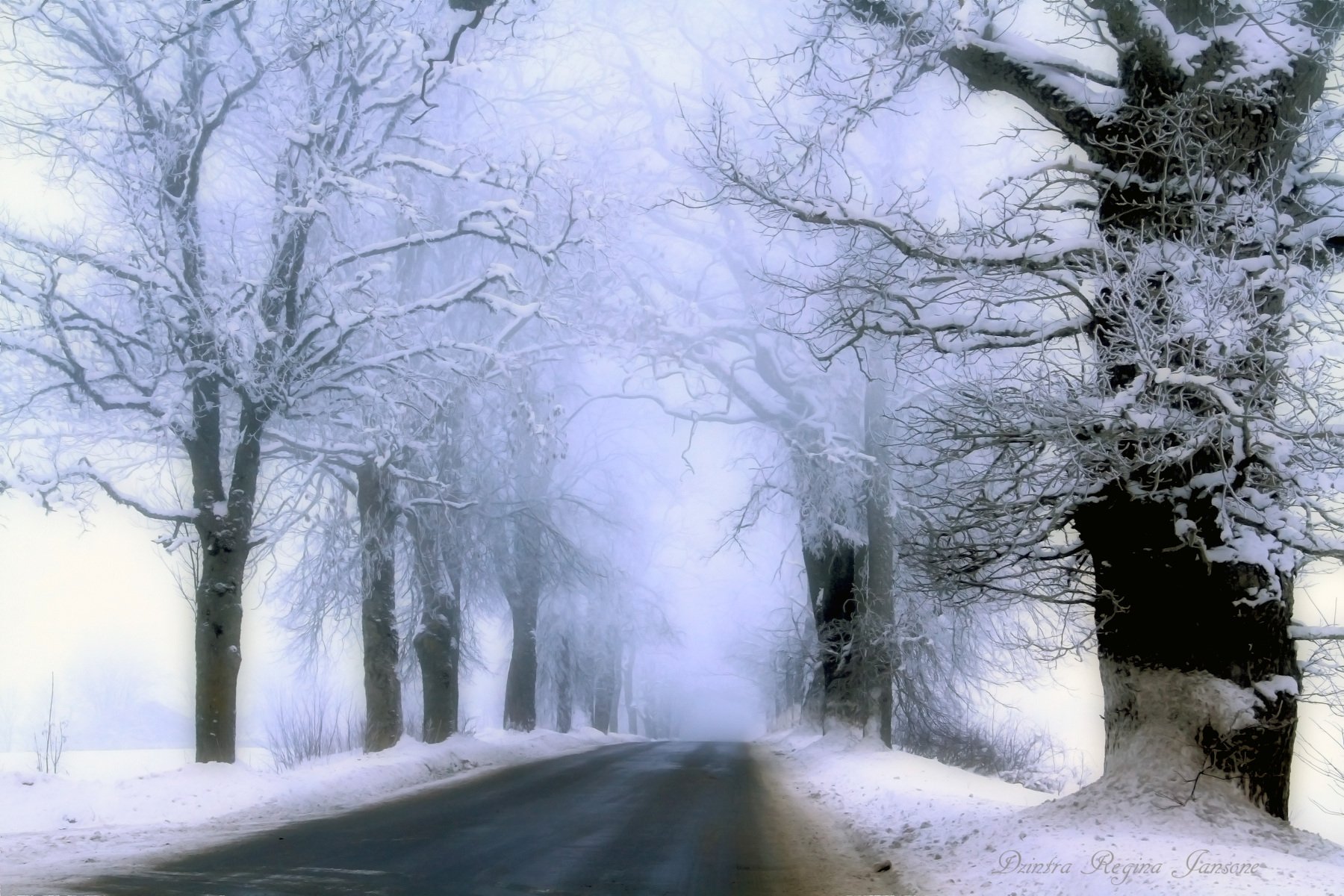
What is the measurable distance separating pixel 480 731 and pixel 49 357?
14751 millimetres

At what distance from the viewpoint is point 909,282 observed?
891 cm

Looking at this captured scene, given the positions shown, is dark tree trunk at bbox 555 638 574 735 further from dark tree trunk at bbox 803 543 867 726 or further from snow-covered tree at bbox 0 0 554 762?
snow-covered tree at bbox 0 0 554 762

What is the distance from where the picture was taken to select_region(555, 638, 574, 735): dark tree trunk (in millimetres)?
33219

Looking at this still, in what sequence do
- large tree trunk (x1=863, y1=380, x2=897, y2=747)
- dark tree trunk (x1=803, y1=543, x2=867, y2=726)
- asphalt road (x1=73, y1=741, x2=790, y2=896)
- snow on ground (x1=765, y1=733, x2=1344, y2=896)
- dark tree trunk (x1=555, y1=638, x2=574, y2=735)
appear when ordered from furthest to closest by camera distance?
dark tree trunk (x1=555, y1=638, x2=574, y2=735) < dark tree trunk (x1=803, y1=543, x2=867, y2=726) < large tree trunk (x1=863, y1=380, x2=897, y2=747) < asphalt road (x1=73, y1=741, x2=790, y2=896) < snow on ground (x1=765, y1=733, x2=1344, y2=896)

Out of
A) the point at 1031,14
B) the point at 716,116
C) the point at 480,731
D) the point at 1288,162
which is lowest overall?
the point at 480,731

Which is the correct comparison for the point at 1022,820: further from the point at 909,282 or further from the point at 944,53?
the point at 944,53

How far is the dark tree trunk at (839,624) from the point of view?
64.3ft

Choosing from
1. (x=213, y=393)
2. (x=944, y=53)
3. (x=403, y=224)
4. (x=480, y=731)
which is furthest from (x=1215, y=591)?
(x=480, y=731)

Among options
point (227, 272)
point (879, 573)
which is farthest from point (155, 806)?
point (879, 573)

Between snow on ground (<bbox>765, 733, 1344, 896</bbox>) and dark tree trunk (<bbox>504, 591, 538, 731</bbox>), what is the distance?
16878 mm

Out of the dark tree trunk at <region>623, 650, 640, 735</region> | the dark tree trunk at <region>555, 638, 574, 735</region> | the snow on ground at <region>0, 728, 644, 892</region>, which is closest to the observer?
the snow on ground at <region>0, 728, 644, 892</region>

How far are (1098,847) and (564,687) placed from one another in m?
28.1

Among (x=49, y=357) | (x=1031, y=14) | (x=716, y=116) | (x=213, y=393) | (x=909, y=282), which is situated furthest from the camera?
(x=213, y=393)

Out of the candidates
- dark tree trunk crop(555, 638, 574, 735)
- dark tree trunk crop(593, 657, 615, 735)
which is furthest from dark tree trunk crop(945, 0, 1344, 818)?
dark tree trunk crop(593, 657, 615, 735)
